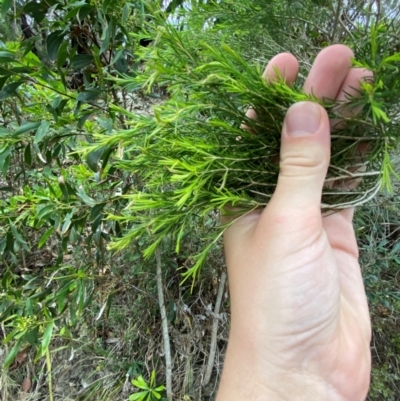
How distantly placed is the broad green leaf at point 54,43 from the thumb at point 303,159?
509 mm

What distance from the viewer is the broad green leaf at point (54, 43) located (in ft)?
2.33

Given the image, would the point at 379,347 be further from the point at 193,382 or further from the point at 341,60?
the point at 341,60

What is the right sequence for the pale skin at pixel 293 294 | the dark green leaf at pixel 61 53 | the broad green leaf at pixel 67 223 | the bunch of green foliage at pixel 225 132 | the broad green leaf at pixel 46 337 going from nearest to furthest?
the bunch of green foliage at pixel 225 132 → the pale skin at pixel 293 294 → the dark green leaf at pixel 61 53 → the broad green leaf at pixel 67 223 → the broad green leaf at pixel 46 337

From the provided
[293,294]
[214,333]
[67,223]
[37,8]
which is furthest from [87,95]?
[214,333]

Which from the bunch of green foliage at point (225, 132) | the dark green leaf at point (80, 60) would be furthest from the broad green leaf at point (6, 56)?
the bunch of green foliage at point (225, 132)

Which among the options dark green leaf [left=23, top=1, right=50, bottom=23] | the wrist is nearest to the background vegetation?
dark green leaf [left=23, top=1, right=50, bottom=23]

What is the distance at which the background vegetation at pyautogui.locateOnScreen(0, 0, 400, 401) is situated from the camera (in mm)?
691

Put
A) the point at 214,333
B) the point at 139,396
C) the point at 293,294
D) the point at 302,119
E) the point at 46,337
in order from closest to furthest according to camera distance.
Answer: the point at 302,119
the point at 293,294
the point at 46,337
the point at 139,396
the point at 214,333

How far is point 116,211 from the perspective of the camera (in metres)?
0.90

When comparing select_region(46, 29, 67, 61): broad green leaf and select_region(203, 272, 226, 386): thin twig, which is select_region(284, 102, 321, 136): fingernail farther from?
select_region(203, 272, 226, 386): thin twig

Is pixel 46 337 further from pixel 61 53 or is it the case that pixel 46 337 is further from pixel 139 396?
pixel 61 53

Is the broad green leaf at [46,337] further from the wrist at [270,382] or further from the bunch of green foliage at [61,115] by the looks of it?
the wrist at [270,382]

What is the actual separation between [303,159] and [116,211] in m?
0.53

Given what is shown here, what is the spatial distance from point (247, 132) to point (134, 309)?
1.09 meters
